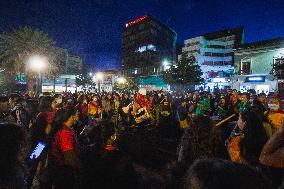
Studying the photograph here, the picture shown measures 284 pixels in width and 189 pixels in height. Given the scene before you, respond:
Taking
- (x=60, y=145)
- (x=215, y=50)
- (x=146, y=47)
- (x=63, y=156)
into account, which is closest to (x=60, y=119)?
(x=60, y=145)

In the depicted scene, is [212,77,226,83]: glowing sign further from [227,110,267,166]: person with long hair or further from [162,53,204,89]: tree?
[227,110,267,166]: person with long hair

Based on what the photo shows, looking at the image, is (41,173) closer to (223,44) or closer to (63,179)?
(63,179)

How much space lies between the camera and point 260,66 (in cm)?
3950

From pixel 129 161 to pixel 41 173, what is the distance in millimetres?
1499

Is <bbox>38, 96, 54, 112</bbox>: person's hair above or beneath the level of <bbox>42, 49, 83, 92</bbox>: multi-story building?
beneath

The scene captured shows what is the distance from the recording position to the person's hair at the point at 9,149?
8.45 feet

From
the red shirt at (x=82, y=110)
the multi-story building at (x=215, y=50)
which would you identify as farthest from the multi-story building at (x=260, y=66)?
the multi-story building at (x=215, y=50)

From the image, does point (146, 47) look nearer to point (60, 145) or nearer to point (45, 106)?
point (45, 106)

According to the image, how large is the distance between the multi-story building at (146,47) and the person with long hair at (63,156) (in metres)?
77.3

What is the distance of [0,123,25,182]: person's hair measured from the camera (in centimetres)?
257

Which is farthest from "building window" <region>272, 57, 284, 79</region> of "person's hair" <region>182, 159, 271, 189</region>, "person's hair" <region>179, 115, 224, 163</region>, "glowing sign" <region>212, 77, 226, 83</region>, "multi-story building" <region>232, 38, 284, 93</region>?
"person's hair" <region>182, 159, 271, 189</region>

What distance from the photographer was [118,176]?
11.5 feet

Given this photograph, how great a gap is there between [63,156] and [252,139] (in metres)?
2.63

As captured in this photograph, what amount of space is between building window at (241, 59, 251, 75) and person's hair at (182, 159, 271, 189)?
41.9 meters
